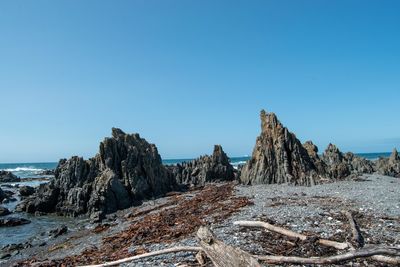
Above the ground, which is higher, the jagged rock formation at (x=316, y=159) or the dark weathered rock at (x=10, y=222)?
the jagged rock formation at (x=316, y=159)

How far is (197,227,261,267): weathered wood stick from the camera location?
7062 mm

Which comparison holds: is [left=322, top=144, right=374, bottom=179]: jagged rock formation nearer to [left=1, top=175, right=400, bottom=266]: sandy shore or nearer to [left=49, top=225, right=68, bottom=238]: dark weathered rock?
[left=1, top=175, right=400, bottom=266]: sandy shore

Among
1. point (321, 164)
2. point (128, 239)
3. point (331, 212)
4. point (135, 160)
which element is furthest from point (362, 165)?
point (128, 239)

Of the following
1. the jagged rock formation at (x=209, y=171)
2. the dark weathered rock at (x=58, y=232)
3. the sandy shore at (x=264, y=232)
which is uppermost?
the jagged rock formation at (x=209, y=171)

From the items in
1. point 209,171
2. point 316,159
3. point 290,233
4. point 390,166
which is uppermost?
point 316,159

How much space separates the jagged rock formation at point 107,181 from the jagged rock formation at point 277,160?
10.5 metres

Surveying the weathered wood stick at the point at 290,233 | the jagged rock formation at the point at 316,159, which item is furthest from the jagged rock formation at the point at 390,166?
the weathered wood stick at the point at 290,233

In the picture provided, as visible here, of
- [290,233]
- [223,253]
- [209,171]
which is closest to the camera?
[223,253]

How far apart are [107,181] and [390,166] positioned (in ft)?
127

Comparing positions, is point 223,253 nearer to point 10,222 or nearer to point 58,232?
point 58,232

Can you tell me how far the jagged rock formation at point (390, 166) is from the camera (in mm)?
47575

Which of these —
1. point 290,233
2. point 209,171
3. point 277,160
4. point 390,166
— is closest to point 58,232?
point 290,233

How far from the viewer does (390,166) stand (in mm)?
49156

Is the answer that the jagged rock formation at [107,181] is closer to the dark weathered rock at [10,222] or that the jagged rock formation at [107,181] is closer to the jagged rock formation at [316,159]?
the dark weathered rock at [10,222]
